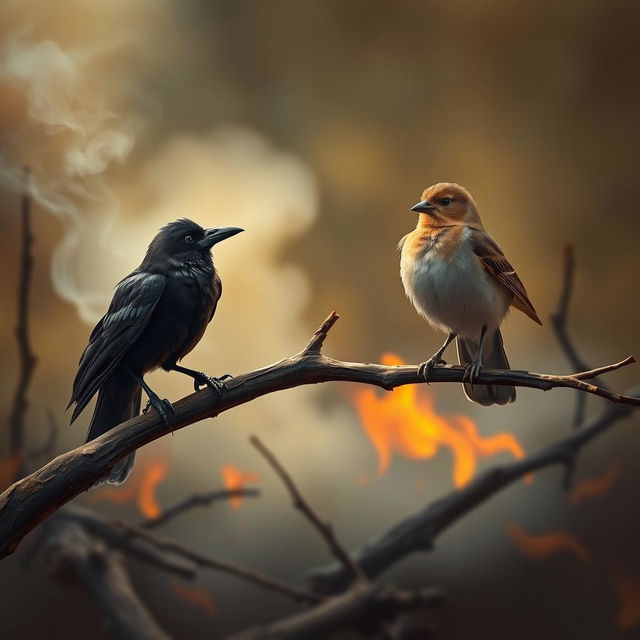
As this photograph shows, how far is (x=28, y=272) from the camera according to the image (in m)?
3.19

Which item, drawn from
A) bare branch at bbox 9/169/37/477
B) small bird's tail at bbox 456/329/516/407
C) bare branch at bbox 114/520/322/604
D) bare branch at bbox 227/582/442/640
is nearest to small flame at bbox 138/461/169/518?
bare branch at bbox 114/520/322/604

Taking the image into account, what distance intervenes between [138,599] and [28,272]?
135cm

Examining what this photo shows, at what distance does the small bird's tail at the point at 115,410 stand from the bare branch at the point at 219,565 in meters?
1.22

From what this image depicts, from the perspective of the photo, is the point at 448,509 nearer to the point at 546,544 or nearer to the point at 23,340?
the point at 546,544

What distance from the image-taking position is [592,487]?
10.2ft

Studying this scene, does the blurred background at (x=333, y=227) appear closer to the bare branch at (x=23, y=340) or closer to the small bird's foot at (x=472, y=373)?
the bare branch at (x=23, y=340)

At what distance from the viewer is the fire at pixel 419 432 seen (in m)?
3.17

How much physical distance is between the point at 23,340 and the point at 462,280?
6.48 feet

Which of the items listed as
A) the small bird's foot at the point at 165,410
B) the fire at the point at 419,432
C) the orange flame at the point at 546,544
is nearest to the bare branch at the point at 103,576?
the fire at the point at 419,432

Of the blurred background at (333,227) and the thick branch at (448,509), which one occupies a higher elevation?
the blurred background at (333,227)

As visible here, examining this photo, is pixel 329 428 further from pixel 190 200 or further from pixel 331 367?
pixel 331 367

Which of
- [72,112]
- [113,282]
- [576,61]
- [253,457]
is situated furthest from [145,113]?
[576,61]

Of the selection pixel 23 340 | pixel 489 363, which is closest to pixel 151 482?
pixel 23 340

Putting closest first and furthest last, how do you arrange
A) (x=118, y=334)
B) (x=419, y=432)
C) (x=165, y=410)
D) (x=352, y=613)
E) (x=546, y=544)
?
1. (x=165, y=410)
2. (x=118, y=334)
3. (x=352, y=613)
4. (x=546, y=544)
5. (x=419, y=432)
